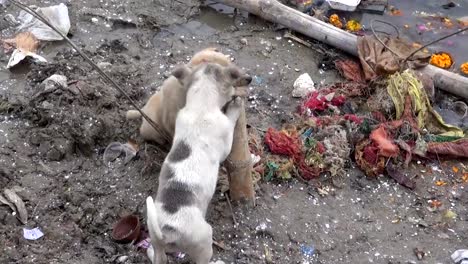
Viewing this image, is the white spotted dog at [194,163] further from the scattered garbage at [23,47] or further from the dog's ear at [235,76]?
the scattered garbage at [23,47]

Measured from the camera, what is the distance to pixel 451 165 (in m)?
7.03

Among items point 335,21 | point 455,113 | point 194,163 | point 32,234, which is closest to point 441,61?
point 455,113

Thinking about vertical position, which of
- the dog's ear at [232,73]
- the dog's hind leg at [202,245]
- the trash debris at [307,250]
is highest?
the dog's ear at [232,73]

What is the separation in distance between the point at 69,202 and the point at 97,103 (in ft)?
4.27

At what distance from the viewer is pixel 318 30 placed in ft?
27.4

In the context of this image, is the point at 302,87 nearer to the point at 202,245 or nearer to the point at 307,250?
the point at 307,250

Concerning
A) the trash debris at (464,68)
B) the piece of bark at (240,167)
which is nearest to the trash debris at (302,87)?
the piece of bark at (240,167)

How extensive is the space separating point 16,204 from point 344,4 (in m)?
5.27

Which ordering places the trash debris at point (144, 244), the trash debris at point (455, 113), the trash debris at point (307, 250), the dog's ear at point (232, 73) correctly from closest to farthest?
the dog's ear at point (232, 73), the trash debris at point (144, 244), the trash debris at point (307, 250), the trash debris at point (455, 113)

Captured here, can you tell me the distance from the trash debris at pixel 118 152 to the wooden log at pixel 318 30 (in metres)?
3.08

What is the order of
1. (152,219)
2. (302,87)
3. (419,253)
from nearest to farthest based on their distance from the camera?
(152,219) → (419,253) → (302,87)

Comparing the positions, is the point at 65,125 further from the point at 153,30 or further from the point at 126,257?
the point at 153,30

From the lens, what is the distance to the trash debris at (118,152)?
20.8 feet

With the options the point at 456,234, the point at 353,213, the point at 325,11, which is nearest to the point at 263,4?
the point at 325,11
